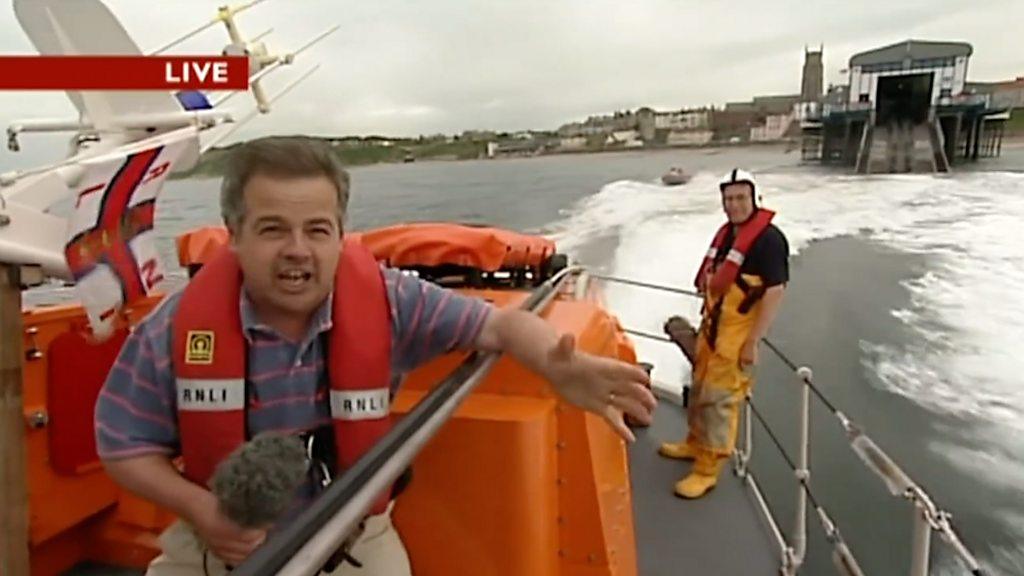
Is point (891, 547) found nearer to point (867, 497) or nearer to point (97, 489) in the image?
point (867, 497)

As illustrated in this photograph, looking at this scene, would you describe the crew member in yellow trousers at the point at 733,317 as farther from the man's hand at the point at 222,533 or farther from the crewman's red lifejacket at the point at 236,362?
the man's hand at the point at 222,533

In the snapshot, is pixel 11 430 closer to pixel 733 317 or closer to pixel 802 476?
pixel 802 476

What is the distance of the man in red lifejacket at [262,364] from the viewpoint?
1253 mm

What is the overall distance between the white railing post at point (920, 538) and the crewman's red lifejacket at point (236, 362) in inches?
48.1

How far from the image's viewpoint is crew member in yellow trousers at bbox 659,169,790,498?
376 centimetres

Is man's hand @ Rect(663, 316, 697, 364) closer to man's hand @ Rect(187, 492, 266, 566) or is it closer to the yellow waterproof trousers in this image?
the yellow waterproof trousers

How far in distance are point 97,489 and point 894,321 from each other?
11.6 meters

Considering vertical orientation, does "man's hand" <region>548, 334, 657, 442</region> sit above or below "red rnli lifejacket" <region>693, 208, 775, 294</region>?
above

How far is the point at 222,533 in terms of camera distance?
1210 millimetres

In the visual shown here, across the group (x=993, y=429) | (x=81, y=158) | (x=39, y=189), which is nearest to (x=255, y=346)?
(x=39, y=189)

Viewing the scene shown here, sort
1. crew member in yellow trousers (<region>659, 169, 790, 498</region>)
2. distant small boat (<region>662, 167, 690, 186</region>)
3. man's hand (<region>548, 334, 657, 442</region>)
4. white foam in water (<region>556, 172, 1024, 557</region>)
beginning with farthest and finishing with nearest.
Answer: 1. distant small boat (<region>662, 167, 690, 186</region>)
2. white foam in water (<region>556, 172, 1024, 557</region>)
3. crew member in yellow trousers (<region>659, 169, 790, 498</region>)
4. man's hand (<region>548, 334, 657, 442</region>)

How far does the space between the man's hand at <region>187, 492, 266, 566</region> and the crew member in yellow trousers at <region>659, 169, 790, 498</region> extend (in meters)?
2.87

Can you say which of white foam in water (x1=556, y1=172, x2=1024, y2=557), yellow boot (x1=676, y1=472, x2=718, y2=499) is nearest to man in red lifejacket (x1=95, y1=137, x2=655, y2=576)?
yellow boot (x1=676, y1=472, x2=718, y2=499)

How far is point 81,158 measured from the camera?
2605 mm
